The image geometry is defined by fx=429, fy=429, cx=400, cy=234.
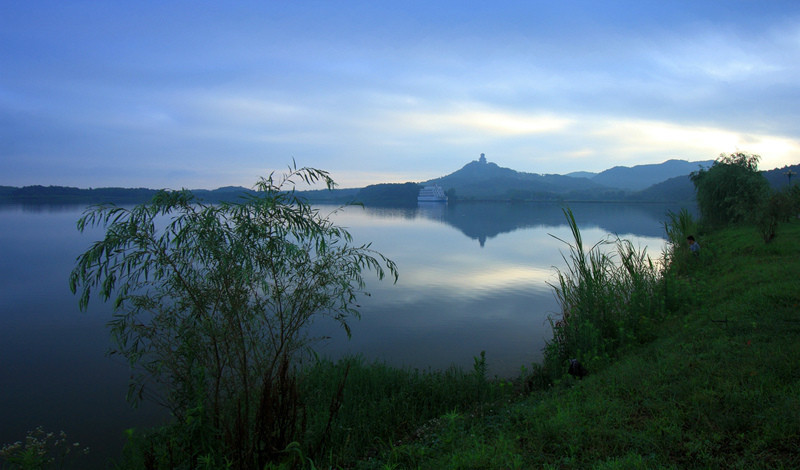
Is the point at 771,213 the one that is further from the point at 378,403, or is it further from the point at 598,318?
the point at 378,403

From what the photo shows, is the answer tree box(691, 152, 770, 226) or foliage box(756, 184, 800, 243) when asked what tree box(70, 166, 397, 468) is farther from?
tree box(691, 152, 770, 226)

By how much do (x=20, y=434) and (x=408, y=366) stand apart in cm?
622

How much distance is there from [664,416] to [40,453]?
6.78 metres

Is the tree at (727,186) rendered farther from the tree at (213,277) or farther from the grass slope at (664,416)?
the tree at (213,277)

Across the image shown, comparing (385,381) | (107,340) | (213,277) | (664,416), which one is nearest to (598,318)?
(664,416)

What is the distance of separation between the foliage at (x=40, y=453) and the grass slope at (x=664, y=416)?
3.55 m

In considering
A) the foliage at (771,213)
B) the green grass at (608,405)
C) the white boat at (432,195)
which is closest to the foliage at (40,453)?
the green grass at (608,405)

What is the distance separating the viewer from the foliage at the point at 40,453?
15.3 ft

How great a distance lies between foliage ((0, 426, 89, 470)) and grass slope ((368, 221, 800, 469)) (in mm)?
3554

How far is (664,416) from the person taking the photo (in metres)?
4.27

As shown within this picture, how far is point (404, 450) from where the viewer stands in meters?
4.64

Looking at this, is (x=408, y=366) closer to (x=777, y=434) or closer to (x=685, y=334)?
(x=685, y=334)

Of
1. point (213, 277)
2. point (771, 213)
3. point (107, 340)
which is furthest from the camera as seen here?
point (771, 213)

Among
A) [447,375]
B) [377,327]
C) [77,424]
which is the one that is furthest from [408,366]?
[77,424]
